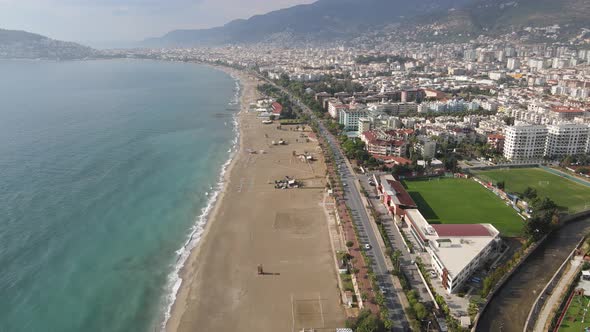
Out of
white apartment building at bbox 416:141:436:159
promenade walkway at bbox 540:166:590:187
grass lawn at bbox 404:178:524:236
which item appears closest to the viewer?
grass lawn at bbox 404:178:524:236

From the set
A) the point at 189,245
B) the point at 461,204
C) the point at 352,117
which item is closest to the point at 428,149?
the point at 461,204

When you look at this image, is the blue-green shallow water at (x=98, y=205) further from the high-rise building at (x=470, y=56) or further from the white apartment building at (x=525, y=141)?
the high-rise building at (x=470, y=56)

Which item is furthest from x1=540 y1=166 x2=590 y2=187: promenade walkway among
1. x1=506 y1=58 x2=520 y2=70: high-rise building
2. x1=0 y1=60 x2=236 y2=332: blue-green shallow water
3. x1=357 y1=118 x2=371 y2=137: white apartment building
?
x1=506 y1=58 x2=520 y2=70: high-rise building

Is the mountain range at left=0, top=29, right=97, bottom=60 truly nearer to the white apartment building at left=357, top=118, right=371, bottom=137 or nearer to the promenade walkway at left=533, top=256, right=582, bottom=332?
the white apartment building at left=357, top=118, right=371, bottom=137

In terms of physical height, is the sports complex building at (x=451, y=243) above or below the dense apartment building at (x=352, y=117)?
below

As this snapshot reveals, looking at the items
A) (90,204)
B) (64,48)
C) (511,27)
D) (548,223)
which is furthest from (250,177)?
(64,48)

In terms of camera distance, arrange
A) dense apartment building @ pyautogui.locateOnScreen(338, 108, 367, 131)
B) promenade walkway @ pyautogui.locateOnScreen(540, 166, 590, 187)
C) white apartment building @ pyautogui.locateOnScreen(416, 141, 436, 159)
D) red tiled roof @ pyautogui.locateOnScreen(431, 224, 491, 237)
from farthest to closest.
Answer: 1. dense apartment building @ pyautogui.locateOnScreen(338, 108, 367, 131)
2. white apartment building @ pyautogui.locateOnScreen(416, 141, 436, 159)
3. promenade walkway @ pyautogui.locateOnScreen(540, 166, 590, 187)
4. red tiled roof @ pyautogui.locateOnScreen(431, 224, 491, 237)

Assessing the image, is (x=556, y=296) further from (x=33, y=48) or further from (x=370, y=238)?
(x=33, y=48)


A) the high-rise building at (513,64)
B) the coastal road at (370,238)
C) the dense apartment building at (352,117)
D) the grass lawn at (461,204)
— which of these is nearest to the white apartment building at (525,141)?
the grass lawn at (461,204)
